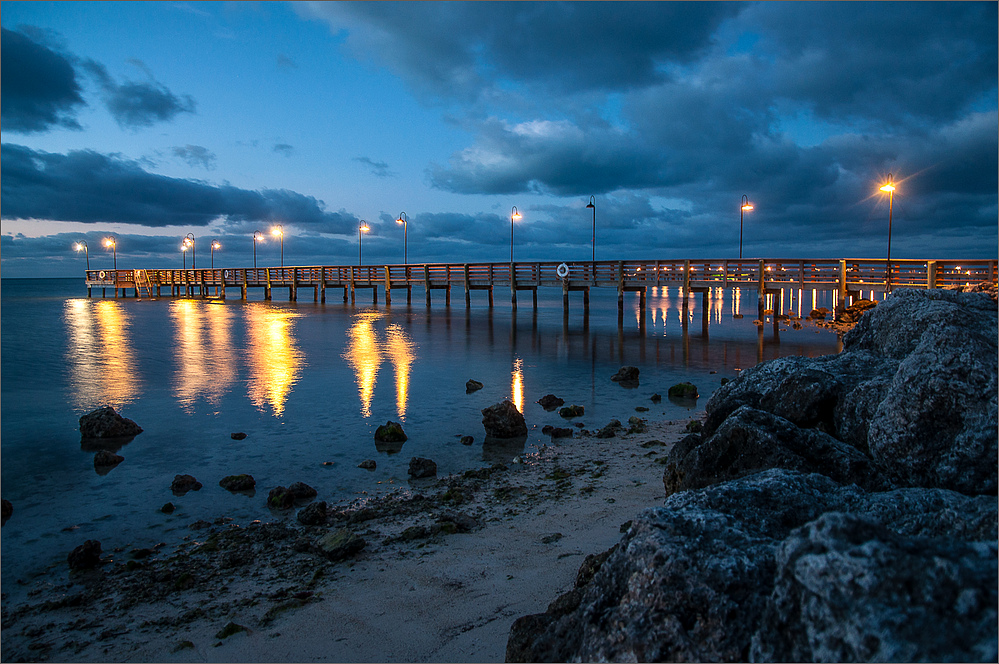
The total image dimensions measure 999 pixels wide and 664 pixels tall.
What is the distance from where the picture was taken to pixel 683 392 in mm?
12523

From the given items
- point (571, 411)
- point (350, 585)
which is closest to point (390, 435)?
point (571, 411)

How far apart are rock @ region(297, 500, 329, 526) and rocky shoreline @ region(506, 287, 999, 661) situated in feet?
11.0

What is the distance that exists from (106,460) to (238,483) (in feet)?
8.33

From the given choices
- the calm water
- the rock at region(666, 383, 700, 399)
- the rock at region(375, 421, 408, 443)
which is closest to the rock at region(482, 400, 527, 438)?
the calm water

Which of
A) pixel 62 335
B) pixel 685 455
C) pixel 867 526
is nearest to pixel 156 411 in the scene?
pixel 685 455

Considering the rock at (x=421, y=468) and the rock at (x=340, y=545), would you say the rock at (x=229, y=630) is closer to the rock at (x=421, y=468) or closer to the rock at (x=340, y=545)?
the rock at (x=340, y=545)

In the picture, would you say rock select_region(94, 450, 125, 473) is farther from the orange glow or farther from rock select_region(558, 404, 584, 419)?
rock select_region(558, 404, 584, 419)

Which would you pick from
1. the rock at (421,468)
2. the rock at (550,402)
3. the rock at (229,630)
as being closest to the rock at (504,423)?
the rock at (421,468)

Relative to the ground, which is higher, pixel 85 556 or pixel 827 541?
pixel 827 541

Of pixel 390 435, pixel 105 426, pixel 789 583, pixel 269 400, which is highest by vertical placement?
pixel 789 583

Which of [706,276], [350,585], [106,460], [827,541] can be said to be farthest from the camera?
[706,276]

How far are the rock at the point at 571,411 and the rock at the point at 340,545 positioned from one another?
5.96m

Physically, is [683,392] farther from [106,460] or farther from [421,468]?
[106,460]

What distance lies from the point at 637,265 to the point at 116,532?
29734 millimetres
